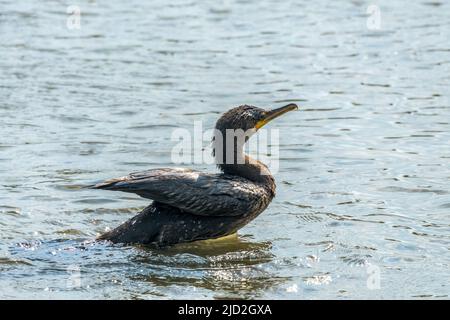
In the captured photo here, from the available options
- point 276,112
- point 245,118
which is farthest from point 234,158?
point 276,112

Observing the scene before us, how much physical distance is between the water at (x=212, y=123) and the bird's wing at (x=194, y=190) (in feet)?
1.48

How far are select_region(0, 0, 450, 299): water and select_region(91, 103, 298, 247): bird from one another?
18 cm

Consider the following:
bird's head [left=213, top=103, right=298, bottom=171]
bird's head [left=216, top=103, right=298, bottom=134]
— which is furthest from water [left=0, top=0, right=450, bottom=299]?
bird's head [left=216, top=103, right=298, bottom=134]

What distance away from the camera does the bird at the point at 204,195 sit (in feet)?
31.0

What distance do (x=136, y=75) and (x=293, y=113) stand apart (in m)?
2.72

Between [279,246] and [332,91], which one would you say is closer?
[279,246]

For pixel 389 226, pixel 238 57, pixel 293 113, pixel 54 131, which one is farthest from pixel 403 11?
pixel 389 226

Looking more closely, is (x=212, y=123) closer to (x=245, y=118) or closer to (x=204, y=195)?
(x=245, y=118)

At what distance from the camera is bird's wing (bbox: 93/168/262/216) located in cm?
935

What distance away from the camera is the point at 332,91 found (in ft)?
48.7

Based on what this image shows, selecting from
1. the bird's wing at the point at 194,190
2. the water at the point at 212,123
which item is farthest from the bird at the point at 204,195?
the water at the point at 212,123

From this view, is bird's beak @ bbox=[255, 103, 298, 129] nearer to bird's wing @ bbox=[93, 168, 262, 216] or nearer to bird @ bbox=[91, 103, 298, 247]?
bird @ bbox=[91, 103, 298, 247]

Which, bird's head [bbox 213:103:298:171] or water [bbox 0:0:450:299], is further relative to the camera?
bird's head [bbox 213:103:298:171]
